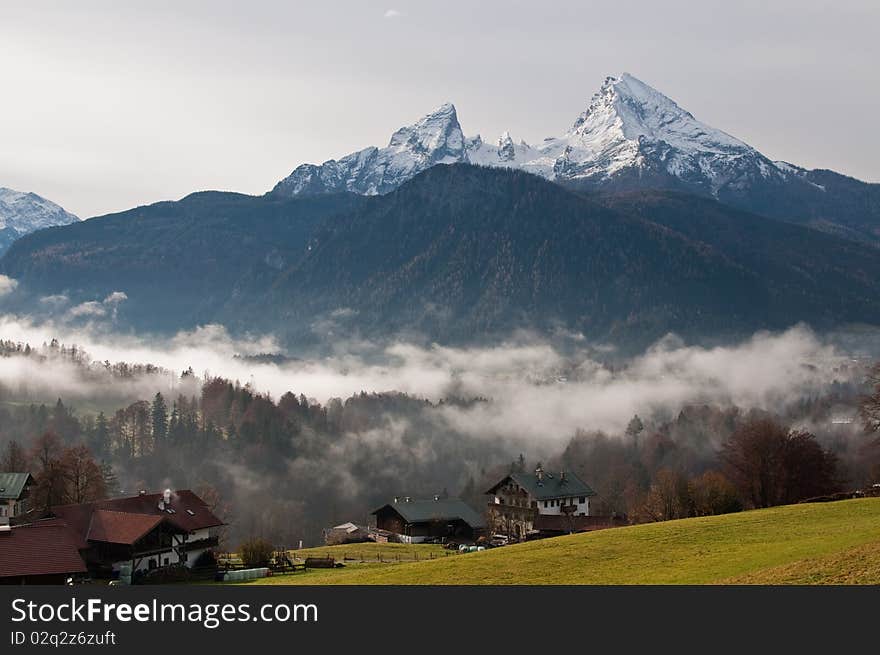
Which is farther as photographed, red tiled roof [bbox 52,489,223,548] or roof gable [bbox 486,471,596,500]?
roof gable [bbox 486,471,596,500]

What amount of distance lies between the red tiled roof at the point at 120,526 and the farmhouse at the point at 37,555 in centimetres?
898

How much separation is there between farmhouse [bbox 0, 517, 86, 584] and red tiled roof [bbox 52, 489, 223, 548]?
993 cm

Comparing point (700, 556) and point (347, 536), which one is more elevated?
point (700, 556)

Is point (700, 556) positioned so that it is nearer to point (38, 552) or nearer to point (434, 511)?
point (38, 552)

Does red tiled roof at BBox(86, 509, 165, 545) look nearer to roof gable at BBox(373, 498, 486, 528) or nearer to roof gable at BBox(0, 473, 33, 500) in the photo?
roof gable at BBox(0, 473, 33, 500)

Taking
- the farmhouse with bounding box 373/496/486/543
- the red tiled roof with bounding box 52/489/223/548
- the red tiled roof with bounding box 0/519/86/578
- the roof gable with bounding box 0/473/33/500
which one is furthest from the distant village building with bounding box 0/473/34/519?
the farmhouse with bounding box 373/496/486/543

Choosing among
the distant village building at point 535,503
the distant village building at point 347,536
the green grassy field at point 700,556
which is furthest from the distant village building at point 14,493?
the distant village building at point 535,503

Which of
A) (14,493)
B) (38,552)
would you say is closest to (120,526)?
(38,552)

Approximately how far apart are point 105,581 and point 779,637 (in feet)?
190

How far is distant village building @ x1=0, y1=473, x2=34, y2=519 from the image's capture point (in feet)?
340

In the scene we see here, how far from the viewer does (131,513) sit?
85750mm

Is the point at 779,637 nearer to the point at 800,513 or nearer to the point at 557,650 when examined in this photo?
the point at 557,650

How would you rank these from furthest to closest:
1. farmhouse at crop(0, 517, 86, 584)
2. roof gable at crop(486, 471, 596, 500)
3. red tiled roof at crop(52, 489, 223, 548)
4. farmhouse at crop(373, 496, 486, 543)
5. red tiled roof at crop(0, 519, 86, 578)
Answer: roof gable at crop(486, 471, 596, 500)
farmhouse at crop(373, 496, 486, 543)
red tiled roof at crop(52, 489, 223, 548)
red tiled roof at crop(0, 519, 86, 578)
farmhouse at crop(0, 517, 86, 584)

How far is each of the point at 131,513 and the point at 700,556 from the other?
52418mm
